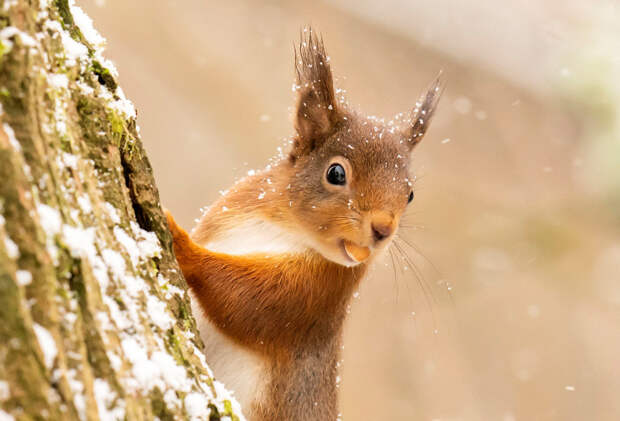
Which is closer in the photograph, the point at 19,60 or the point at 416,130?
the point at 19,60

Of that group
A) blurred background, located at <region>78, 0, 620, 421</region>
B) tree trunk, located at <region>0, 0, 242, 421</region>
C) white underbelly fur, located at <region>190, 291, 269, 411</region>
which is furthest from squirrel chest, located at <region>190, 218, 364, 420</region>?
blurred background, located at <region>78, 0, 620, 421</region>

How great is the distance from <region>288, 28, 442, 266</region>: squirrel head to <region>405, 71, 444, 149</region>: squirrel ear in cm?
11

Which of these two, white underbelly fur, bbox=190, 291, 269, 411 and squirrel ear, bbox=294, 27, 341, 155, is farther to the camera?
squirrel ear, bbox=294, 27, 341, 155

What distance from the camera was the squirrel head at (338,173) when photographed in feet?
4.31

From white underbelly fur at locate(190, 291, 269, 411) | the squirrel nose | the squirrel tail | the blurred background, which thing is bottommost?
white underbelly fur at locate(190, 291, 269, 411)

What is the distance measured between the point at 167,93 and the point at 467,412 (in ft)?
9.57

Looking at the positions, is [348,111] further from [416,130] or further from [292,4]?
[292,4]

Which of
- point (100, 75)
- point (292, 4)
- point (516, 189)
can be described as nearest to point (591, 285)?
point (516, 189)

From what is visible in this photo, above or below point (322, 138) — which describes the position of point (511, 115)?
above

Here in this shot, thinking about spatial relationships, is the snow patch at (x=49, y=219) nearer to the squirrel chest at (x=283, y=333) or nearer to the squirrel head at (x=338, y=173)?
the squirrel chest at (x=283, y=333)

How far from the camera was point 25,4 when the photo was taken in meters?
0.68

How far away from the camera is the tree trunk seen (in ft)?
1.90

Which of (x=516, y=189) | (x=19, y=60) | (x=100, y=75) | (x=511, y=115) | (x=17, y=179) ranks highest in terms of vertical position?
(x=511, y=115)

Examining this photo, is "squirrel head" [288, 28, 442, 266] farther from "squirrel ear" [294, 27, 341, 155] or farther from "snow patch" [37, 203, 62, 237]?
"snow patch" [37, 203, 62, 237]
